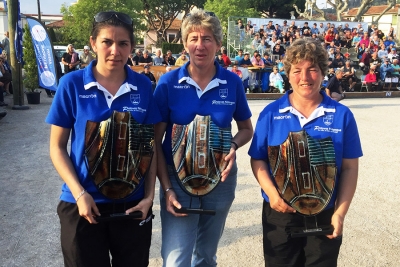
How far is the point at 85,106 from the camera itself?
2.06m

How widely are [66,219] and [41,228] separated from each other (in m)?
2.14

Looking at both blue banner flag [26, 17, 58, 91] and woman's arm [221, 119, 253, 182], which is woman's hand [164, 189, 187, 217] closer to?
woman's arm [221, 119, 253, 182]

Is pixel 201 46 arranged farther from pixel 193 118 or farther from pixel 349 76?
pixel 349 76

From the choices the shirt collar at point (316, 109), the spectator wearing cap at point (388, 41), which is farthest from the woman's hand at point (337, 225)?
the spectator wearing cap at point (388, 41)

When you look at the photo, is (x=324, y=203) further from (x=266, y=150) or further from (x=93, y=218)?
(x=93, y=218)

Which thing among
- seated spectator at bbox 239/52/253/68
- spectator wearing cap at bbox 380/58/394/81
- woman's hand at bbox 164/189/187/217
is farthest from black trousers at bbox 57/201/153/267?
spectator wearing cap at bbox 380/58/394/81

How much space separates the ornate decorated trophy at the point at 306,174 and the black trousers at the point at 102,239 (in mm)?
853

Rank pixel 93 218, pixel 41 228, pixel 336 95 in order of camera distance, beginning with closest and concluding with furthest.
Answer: pixel 93 218
pixel 41 228
pixel 336 95

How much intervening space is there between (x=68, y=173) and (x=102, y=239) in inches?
17.1

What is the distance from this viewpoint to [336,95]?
11.1 metres

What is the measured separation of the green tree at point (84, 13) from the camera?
143ft

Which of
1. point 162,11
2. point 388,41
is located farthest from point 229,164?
point 162,11

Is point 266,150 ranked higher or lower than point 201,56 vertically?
lower

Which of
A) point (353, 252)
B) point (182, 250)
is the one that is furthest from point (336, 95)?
point (182, 250)
